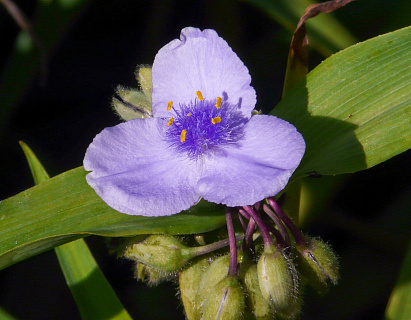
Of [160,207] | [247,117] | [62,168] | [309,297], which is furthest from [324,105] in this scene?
[62,168]

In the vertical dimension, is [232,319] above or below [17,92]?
below

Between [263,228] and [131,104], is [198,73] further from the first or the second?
[263,228]

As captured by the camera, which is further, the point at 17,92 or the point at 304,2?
the point at 17,92

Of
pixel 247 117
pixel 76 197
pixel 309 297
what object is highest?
pixel 247 117

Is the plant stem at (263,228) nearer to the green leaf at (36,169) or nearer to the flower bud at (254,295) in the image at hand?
the flower bud at (254,295)

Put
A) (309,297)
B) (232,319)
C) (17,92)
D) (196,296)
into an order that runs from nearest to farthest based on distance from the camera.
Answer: (232,319) < (196,296) < (309,297) < (17,92)

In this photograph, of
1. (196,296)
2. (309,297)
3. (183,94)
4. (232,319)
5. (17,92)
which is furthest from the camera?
(17,92)

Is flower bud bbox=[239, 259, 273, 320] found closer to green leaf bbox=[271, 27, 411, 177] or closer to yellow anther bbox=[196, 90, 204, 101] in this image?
green leaf bbox=[271, 27, 411, 177]

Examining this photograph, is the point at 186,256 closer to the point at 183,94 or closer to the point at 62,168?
the point at 183,94
